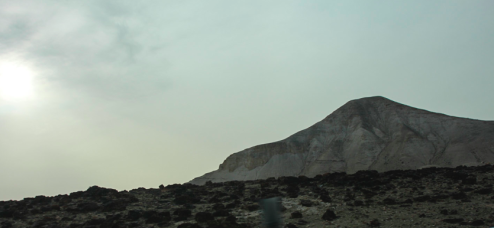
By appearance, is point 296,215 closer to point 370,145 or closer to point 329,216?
point 329,216

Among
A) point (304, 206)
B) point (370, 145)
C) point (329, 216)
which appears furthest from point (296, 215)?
point (370, 145)

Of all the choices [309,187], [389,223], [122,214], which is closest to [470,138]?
[309,187]

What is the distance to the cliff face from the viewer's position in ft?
280

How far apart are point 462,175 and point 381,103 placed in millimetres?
86416

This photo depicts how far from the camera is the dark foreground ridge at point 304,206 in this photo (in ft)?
87.2

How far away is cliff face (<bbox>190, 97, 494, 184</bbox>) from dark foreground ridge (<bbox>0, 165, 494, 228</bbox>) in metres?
45.7

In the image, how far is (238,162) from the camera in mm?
115938

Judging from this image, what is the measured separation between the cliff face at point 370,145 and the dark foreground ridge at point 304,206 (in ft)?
150

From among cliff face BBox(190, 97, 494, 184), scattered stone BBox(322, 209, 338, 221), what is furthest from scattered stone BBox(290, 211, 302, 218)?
cliff face BBox(190, 97, 494, 184)

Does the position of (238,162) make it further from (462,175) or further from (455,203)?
(455,203)

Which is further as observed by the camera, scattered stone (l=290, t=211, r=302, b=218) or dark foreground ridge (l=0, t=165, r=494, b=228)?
scattered stone (l=290, t=211, r=302, b=218)

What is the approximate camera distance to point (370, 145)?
319ft

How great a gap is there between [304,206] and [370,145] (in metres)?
70.7

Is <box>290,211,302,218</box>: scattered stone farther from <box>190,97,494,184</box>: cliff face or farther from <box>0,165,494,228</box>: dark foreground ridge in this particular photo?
<box>190,97,494,184</box>: cliff face
